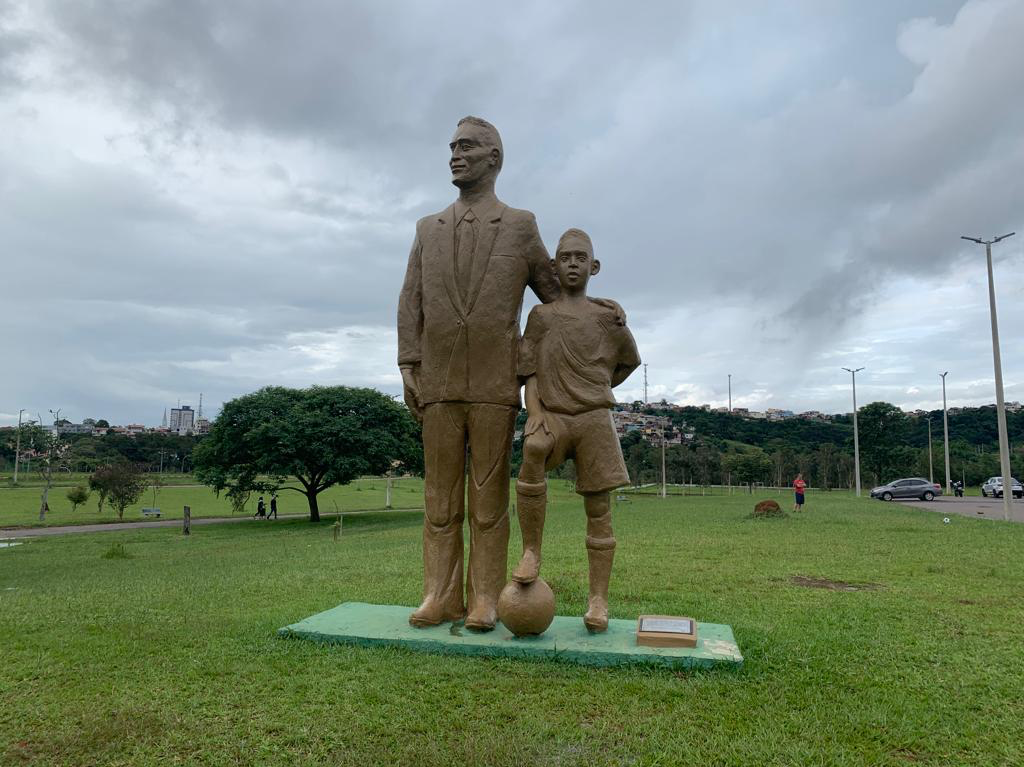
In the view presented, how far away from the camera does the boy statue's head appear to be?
5.32 m

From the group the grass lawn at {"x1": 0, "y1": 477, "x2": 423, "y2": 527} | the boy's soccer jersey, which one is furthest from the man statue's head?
the grass lawn at {"x1": 0, "y1": 477, "x2": 423, "y2": 527}

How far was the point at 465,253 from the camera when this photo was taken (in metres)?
5.32

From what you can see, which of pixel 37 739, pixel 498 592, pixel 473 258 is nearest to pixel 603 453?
pixel 498 592

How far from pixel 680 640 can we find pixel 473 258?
10.0 ft

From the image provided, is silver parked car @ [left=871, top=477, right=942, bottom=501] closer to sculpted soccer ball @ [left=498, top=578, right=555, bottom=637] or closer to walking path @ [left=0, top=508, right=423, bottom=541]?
walking path @ [left=0, top=508, right=423, bottom=541]

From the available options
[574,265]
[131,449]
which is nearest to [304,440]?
[574,265]

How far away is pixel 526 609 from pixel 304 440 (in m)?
18.4

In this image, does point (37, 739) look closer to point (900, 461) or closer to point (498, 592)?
point (498, 592)

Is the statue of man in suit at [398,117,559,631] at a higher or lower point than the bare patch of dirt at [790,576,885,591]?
higher

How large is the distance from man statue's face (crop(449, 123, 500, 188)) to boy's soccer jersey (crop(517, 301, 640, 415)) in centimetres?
116

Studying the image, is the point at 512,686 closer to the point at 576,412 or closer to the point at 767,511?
the point at 576,412

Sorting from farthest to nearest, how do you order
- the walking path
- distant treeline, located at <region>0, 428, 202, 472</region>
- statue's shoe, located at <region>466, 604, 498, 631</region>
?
distant treeline, located at <region>0, 428, 202, 472</region>
the walking path
statue's shoe, located at <region>466, 604, 498, 631</region>

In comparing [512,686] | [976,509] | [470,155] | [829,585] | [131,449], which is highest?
[470,155]

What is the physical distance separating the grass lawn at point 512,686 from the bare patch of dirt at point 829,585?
0.14 meters
